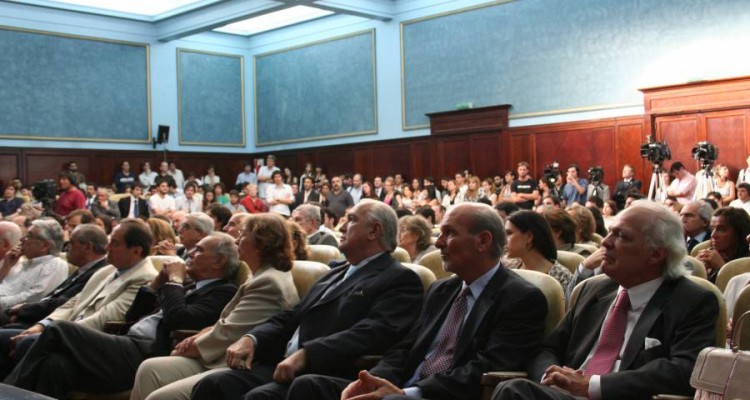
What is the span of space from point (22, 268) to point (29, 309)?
0.50 metres

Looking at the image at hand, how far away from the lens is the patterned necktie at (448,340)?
2773mm

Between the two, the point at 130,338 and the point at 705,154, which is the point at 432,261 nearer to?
the point at 130,338

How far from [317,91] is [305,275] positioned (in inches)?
505

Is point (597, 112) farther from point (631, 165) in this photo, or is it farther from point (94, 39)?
point (94, 39)

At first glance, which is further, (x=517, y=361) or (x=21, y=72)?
(x=21, y=72)

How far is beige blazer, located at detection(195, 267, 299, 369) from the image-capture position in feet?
11.1

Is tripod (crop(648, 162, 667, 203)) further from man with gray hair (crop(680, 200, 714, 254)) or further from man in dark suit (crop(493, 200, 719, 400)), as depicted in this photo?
man in dark suit (crop(493, 200, 719, 400))

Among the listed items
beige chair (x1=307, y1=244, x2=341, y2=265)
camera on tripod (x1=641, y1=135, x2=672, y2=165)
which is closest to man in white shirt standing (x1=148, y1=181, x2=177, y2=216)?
camera on tripod (x1=641, y1=135, x2=672, y2=165)

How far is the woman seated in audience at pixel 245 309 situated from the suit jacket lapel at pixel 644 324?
5.28ft

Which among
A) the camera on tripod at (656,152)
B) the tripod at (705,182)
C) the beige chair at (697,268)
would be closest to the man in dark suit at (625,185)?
the camera on tripod at (656,152)

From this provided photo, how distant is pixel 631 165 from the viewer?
1198cm

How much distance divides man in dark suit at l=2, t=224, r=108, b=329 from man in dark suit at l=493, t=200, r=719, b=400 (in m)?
2.98

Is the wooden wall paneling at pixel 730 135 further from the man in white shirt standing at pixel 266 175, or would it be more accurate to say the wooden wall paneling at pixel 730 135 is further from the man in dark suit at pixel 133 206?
the man in dark suit at pixel 133 206

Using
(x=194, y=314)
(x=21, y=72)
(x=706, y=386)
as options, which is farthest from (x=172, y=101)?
(x=706, y=386)
